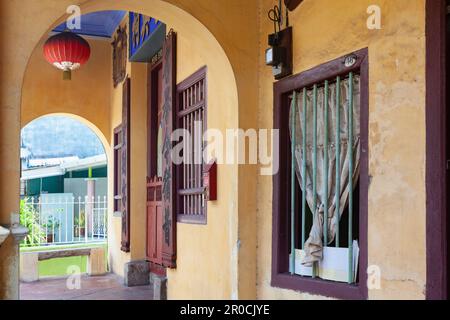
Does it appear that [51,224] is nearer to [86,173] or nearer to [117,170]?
[117,170]

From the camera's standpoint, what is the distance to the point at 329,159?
12.4 ft

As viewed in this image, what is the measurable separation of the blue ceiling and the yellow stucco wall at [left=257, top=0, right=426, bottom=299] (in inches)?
238

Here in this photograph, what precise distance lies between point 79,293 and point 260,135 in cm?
420

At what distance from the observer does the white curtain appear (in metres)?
3.59

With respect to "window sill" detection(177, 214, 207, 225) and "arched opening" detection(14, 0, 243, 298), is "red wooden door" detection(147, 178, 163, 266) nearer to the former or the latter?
"arched opening" detection(14, 0, 243, 298)

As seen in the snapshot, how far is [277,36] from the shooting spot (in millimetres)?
4238

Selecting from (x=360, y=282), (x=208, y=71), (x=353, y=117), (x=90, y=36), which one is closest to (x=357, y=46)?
(x=353, y=117)

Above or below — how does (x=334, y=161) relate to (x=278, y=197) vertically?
above

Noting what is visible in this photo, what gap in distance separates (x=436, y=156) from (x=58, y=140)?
1892 cm

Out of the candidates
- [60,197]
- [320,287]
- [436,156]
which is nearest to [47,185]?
[60,197]

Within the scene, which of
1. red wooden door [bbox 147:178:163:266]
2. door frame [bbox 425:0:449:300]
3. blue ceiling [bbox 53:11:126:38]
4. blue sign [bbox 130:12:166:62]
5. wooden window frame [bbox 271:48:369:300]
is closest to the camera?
door frame [bbox 425:0:449:300]

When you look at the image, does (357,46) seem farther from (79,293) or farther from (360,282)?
(79,293)

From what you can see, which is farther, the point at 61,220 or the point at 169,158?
the point at 61,220

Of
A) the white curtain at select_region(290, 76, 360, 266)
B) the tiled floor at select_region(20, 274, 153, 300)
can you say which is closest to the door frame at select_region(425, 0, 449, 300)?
the white curtain at select_region(290, 76, 360, 266)
